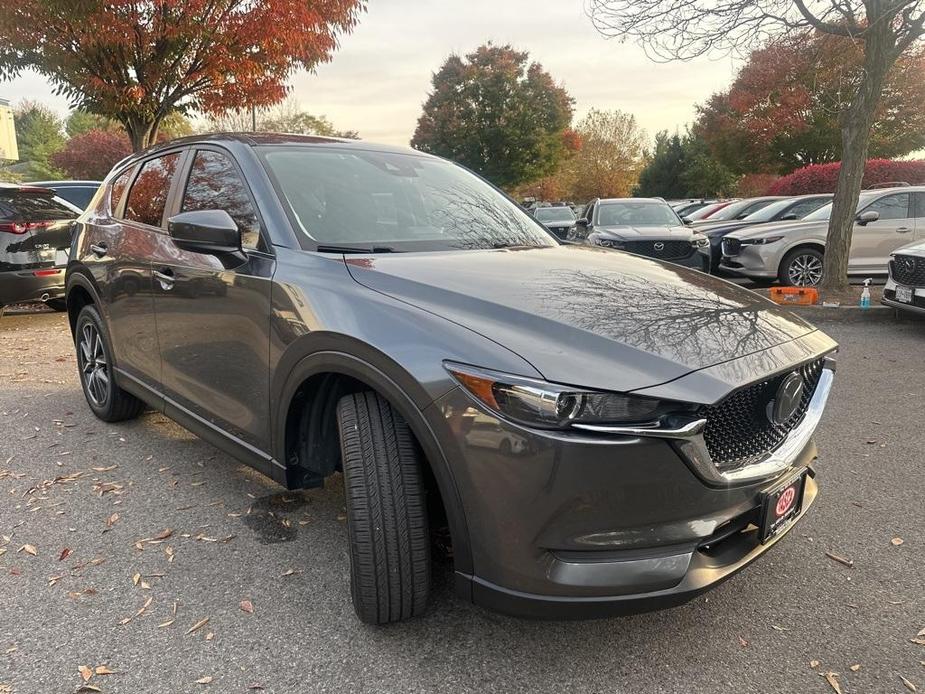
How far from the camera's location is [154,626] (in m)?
2.41

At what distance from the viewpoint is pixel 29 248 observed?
7.35 meters

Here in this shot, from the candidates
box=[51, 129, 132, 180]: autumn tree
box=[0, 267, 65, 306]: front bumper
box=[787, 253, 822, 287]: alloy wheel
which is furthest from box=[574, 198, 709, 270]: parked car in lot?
box=[51, 129, 132, 180]: autumn tree

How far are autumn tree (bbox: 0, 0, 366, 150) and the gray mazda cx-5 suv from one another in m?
8.16

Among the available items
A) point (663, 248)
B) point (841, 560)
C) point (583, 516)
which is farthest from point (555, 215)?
point (583, 516)

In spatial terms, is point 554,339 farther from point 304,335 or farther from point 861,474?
point 861,474

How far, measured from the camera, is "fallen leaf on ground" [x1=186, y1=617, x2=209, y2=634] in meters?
2.39

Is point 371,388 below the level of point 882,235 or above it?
below

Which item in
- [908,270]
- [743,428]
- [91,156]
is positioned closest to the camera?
[743,428]

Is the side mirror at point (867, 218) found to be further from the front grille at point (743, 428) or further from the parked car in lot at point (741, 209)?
the front grille at point (743, 428)

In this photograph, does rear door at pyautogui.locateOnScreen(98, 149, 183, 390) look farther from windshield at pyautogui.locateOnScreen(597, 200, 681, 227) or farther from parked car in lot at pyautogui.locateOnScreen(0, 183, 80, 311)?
windshield at pyautogui.locateOnScreen(597, 200, 681, 227)

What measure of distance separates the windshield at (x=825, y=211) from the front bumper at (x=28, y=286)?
10.1 meters

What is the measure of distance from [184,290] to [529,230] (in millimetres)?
1720

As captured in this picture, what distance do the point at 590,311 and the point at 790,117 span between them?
29292 millimetres

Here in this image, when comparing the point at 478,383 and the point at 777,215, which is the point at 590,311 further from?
the point at 777,215
